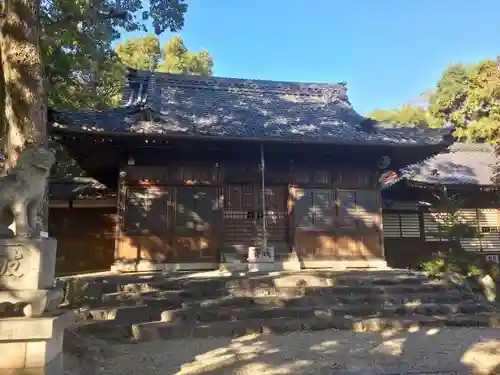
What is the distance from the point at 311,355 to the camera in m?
5.54

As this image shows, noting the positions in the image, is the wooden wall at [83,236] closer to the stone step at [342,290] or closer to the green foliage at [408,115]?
the stone step at [342,290]

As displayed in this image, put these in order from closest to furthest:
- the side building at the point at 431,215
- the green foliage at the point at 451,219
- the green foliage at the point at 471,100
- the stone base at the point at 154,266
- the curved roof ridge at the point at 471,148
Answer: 1. the stone base at the point at 154,266
2. the green foliage at the point at 451,219
3. the side building at the point at 431,215
4. the green foliage at the point at 471,100
5. the curved roof ridge at the point at 471,148

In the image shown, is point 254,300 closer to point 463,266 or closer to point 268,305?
point 268,305

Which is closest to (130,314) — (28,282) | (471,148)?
(28,282)

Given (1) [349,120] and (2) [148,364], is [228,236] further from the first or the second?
(2) [148,364]

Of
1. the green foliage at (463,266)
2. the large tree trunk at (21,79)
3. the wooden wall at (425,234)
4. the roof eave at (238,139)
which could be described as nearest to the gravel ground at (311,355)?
the large tree trunk at (21,79)

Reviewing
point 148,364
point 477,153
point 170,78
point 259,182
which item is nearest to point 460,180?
point 477,153

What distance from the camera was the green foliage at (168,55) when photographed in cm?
3178

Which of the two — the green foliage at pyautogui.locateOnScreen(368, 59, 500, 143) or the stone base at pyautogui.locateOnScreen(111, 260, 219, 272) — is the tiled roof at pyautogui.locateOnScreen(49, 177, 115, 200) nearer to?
the stone base at pyautogui.locateOnScreen(111, 260, 219, 272)

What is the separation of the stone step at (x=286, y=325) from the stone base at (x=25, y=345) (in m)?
2.59

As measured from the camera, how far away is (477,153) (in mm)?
19641

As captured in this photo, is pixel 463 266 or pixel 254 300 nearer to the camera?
pixel 254 300

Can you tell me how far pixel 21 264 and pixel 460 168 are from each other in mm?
18059

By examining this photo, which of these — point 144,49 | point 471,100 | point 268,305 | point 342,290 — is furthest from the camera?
point 144,49
